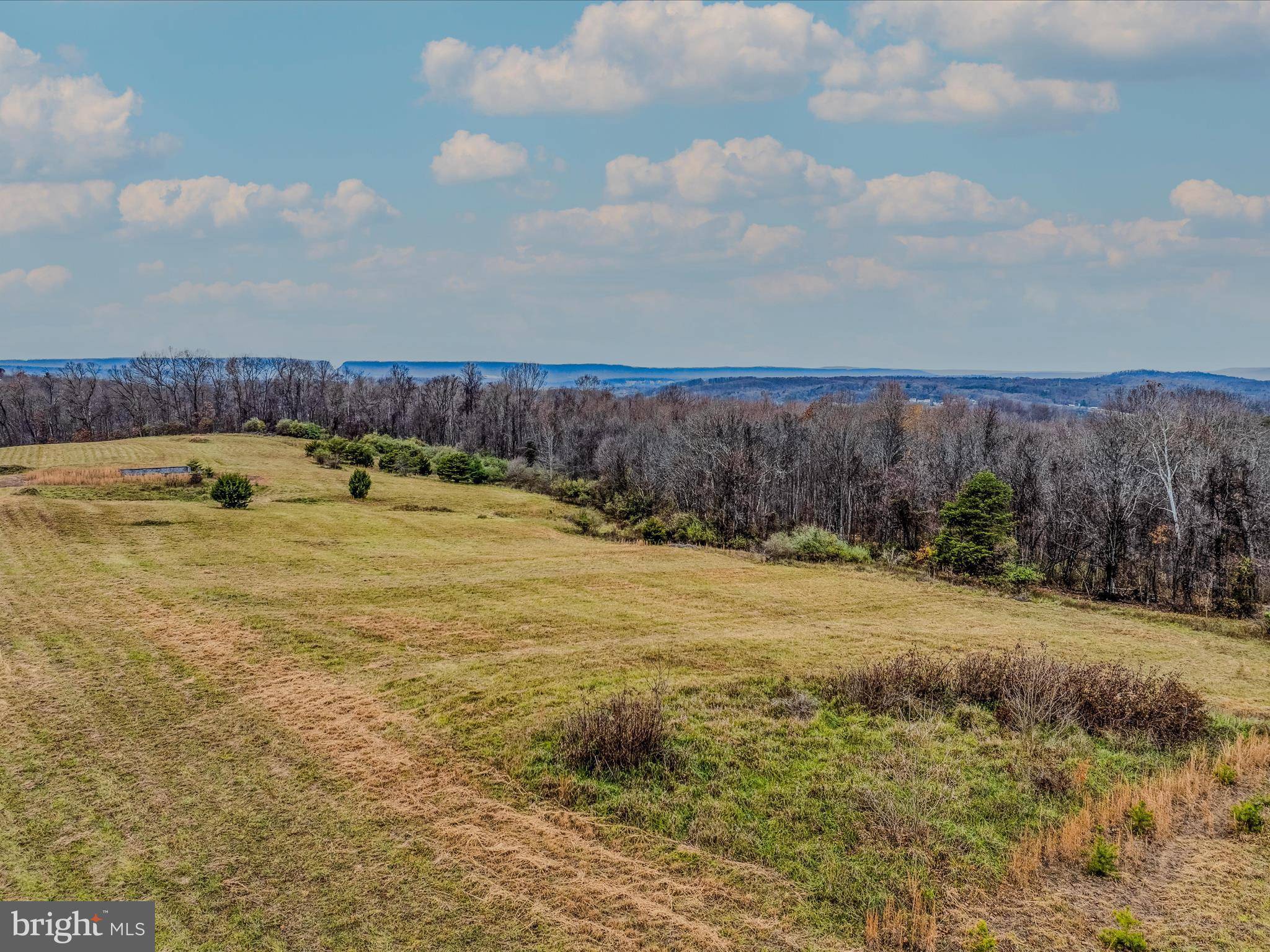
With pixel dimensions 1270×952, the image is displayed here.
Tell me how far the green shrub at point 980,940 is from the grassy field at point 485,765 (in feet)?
1.94

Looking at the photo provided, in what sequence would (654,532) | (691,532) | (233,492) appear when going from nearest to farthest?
1. (233,492)
2. (654,532)
3. (691,532)

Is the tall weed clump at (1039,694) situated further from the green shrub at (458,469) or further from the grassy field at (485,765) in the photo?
the green shrub at (458,469)

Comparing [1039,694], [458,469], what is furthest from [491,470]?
[1039,694]

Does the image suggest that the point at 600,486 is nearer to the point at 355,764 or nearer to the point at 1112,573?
the point at 1112,573

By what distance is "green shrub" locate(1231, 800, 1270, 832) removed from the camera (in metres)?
9.32

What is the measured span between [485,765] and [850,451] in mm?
49381

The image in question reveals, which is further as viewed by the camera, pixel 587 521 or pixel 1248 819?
pixel 587 521

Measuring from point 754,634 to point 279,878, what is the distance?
43.2 ft

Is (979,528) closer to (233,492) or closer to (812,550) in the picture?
(812,550)

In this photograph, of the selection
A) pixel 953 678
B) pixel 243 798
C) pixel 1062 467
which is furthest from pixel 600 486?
pixel 243 798

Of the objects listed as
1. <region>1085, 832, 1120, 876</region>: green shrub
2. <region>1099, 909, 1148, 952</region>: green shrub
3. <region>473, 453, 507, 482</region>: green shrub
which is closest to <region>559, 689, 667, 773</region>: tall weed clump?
<region>1085, 832, 1120, 876</region>: green shrub

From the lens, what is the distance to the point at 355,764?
10570mm

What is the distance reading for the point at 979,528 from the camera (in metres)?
32.8

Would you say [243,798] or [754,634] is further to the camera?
[754,634]
